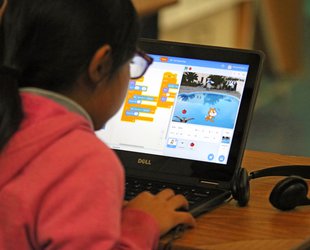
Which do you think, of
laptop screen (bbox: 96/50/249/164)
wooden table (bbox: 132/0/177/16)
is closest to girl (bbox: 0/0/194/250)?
laptop screen (bbox: 96/50/249/164)

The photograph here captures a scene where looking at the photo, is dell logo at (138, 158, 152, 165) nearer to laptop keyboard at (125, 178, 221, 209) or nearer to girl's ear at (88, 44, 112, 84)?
laptop keyboard at (125, 178, 221, 209)

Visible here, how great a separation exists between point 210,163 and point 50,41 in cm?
55

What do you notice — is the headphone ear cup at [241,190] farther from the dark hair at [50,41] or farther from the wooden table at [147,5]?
the wooden table at [147,5]

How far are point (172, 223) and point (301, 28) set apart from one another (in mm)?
4407

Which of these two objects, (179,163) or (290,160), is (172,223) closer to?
(179,163)

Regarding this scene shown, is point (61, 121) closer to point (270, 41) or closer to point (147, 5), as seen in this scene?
point (147, 5)

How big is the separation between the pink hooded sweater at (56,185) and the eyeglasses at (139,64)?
20cm

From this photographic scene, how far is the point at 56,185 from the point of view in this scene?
108cm

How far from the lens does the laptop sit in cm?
156

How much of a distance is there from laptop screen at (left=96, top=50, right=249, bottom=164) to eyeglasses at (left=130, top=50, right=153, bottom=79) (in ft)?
0.92

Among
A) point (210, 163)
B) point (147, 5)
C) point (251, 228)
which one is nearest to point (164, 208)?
point (251, 228)

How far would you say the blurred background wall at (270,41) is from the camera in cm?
439

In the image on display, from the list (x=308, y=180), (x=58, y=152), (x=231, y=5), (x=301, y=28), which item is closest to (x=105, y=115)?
(x=58, y=152)

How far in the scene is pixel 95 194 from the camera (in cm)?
107
